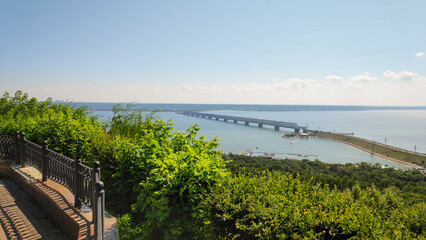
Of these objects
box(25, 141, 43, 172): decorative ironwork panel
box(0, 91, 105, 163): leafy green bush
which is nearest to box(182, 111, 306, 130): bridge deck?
box(0, 91, 105, 163): leafy green bush

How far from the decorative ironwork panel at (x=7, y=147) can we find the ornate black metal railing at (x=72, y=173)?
1.92ft

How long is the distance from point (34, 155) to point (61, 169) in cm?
186

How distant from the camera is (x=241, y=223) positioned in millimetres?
2342

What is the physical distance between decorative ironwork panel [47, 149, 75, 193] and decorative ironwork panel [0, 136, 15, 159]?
11.0 ft

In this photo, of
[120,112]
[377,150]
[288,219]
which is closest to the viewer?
[288,219]

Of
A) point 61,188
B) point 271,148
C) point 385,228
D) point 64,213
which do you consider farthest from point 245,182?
point 271,148

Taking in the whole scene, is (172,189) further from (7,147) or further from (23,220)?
(7,147)

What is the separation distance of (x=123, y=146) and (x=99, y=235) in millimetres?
1744

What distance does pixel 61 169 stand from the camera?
4.61m

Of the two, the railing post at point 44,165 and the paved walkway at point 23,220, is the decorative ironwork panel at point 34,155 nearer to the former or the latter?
the railing post at point 44,165

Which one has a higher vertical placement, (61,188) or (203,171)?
(203,171)

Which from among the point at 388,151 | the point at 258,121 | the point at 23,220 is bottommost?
the point at 388,151

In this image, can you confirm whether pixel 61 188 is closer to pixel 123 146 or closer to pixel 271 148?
pixel 123 146

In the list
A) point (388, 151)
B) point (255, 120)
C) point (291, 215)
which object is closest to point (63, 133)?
point (291, 215)
